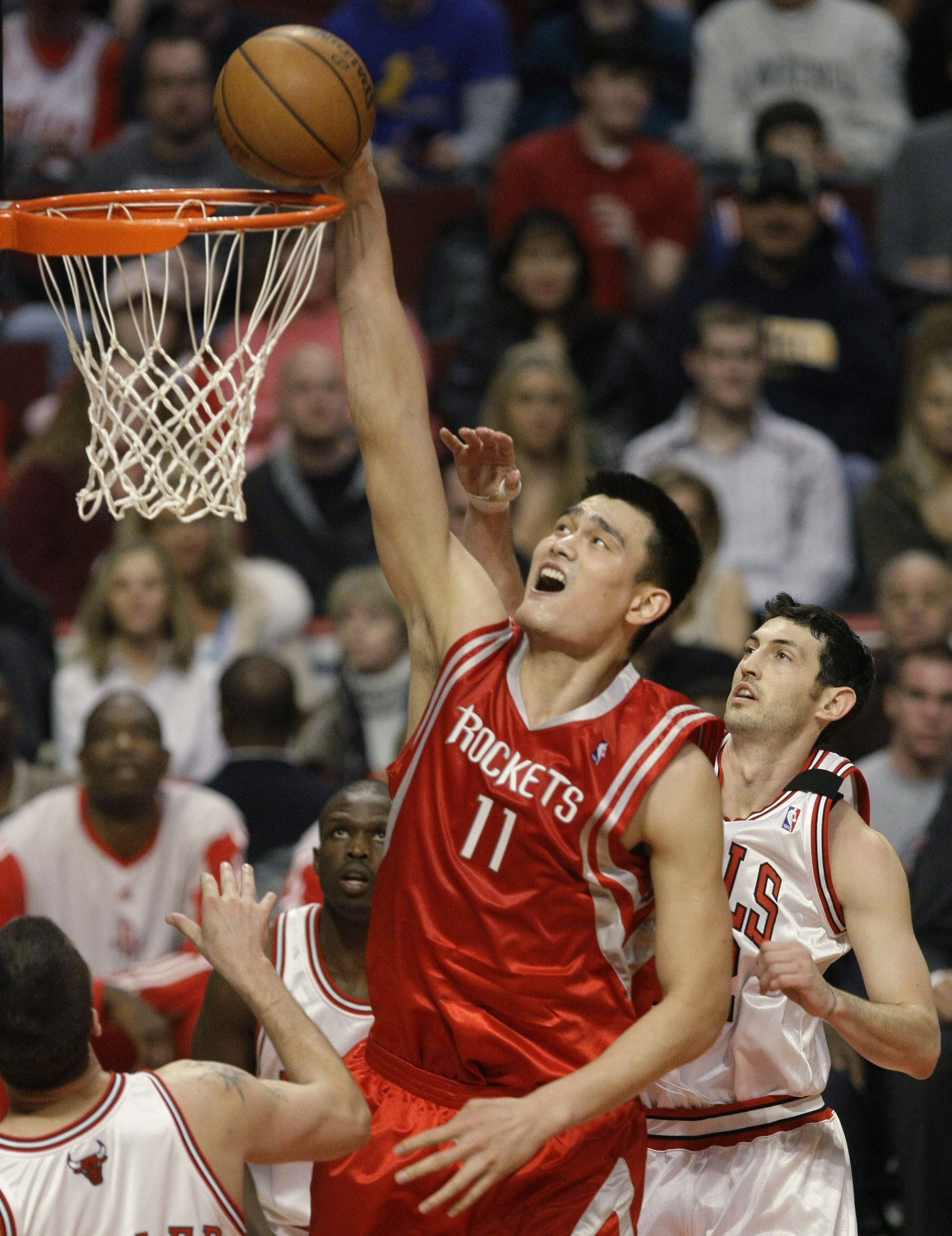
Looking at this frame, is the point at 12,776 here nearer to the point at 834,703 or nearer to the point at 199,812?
the point at 199,812

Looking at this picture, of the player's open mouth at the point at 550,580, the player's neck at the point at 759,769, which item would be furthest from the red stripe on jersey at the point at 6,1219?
the player's neck at the point at 759,769

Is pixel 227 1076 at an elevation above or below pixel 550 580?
below

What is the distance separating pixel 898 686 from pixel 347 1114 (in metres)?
3.48

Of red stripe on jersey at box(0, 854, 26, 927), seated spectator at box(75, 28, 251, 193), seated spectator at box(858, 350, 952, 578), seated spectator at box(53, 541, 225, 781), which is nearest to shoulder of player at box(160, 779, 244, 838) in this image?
red stripe on jersey at box(0, 854, 26, 927)

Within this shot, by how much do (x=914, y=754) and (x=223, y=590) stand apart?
2860 mm

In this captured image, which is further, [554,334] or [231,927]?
[554,334]

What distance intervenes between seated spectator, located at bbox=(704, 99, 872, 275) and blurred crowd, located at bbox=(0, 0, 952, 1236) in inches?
0.9

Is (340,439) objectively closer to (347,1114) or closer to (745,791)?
(745,791)

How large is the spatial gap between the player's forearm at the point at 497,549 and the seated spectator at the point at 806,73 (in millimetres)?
6080

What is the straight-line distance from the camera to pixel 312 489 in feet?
26.4

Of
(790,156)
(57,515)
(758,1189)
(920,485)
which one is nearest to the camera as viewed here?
(758,1189)

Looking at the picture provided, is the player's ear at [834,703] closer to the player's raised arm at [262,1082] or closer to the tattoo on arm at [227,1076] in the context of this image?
the player's raised arm at [262,1082]

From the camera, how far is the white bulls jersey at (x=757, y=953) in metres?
3.84

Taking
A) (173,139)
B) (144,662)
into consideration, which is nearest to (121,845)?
(144,662)
